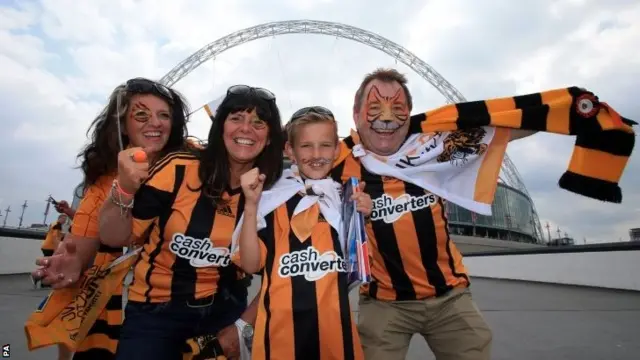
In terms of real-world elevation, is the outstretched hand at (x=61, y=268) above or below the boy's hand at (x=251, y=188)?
below

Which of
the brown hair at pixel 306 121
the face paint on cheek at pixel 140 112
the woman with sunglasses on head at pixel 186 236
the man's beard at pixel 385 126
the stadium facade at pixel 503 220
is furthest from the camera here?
the stadium facade at pixel 503 220

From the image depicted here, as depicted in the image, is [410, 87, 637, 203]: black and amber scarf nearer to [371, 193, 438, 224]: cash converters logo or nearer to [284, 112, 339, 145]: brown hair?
[371, 193, 438, 224]: cash converters logo

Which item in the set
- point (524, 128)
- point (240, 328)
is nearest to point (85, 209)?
point (240, 328)

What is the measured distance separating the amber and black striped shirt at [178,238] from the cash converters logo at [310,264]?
0.39 meters

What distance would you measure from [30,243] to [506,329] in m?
12.4

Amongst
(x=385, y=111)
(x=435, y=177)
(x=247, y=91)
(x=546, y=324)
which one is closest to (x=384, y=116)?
(x=385, y=111)

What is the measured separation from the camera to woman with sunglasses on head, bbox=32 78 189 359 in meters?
2.12

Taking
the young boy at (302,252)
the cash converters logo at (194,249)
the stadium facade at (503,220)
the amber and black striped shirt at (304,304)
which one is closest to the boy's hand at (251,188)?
the young boy at (302,252)

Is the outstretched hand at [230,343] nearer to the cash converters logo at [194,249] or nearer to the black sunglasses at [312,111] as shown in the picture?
the cash converters logo at [194,249]

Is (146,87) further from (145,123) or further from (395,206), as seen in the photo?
(395,206)

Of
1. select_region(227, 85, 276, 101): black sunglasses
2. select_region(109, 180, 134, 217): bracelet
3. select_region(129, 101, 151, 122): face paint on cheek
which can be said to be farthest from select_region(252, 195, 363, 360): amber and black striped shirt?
select_region(129, 101, 151, 122): face paint on cheek

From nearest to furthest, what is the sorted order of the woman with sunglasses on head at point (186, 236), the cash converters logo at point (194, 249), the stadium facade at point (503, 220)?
the woman with sunglasses on head at point (186, 236), the cash converters logo at point (194, 249), the stadium facade at point (503, 220)

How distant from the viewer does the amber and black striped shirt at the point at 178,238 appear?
6.19 ft

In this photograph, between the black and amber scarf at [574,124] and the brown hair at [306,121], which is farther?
the black and amber scarf at [574,124]
